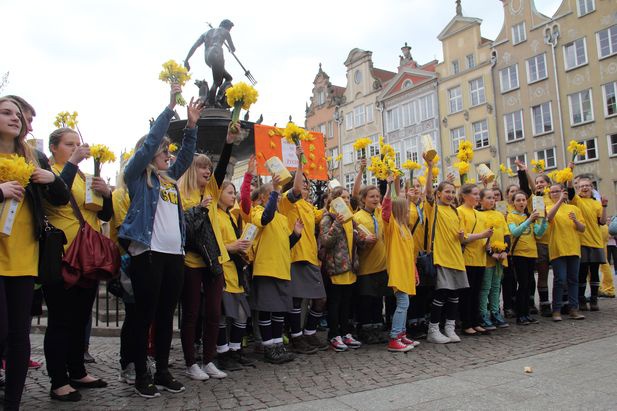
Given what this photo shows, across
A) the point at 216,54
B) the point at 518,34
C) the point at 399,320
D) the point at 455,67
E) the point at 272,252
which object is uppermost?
the point at 518,34

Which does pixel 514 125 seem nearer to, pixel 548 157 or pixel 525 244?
pixel 548 157

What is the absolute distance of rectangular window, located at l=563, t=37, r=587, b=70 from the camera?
95.8 feet

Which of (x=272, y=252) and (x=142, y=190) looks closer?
(x=142, y=190)

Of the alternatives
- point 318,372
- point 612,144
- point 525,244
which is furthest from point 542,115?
point 318,372

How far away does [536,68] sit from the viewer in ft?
103

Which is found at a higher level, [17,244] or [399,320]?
[17,244]

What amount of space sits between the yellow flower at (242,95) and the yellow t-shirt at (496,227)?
3614 millimetres

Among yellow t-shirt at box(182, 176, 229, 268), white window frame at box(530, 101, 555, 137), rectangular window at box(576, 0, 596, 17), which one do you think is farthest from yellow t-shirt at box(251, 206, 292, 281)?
rectangular window at box(576, 0, 596, 17)

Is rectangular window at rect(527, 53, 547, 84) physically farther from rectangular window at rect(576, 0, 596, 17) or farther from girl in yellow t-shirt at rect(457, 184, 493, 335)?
girl in yellow t-shirt at rect(457, 184, 493, 335)

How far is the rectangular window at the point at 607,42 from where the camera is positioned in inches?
1097

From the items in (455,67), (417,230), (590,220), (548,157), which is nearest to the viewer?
(417,230)

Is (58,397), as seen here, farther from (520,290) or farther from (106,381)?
(520,290)

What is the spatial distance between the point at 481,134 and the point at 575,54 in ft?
24.0

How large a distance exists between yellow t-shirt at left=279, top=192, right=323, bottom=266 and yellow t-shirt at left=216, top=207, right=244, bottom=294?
2.45ft
